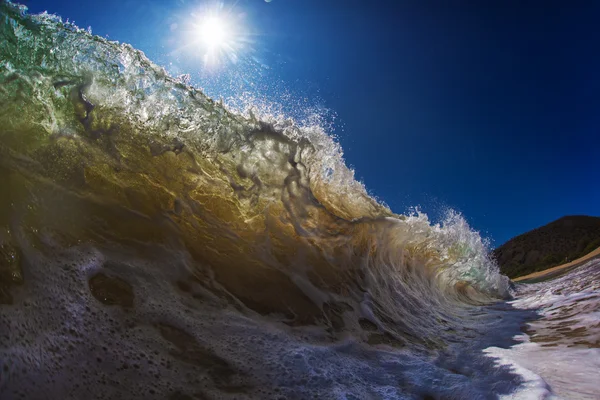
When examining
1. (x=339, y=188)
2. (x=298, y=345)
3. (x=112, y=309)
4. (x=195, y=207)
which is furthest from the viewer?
(x=339, y=188)

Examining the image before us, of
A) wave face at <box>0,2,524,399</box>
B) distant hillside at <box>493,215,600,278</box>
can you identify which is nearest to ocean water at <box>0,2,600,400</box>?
wave face at <box>0,2,524,399</box>

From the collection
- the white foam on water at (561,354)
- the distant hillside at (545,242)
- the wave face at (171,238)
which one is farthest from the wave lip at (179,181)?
the distant hillside at (545,242)

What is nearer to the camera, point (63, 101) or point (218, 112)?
point (63, 101)

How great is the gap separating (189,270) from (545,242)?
42178mm

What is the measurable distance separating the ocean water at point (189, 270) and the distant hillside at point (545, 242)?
32.2 metres

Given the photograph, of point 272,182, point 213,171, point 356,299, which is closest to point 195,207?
point 213,171

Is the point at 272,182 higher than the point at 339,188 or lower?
lower

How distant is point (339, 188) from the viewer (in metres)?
6.69

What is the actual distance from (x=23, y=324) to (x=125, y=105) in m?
2.86

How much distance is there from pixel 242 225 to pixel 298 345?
2.07 metres

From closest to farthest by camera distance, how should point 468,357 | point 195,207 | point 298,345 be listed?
point 298,345 < point 468,357 < point 195,207

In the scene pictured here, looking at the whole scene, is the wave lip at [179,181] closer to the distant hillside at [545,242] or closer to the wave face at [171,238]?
the wave face at [171,238]

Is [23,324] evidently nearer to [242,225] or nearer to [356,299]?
[242,225]

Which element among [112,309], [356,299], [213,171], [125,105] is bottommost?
[112,309]
